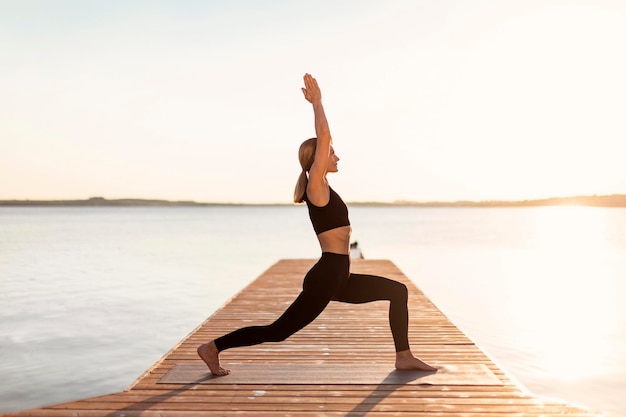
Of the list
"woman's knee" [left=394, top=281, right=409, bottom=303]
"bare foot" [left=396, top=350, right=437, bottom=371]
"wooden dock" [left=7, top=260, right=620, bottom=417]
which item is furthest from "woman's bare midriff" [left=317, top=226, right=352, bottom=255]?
"bare foot" [left=396, top=350, right=437, bottom=371]

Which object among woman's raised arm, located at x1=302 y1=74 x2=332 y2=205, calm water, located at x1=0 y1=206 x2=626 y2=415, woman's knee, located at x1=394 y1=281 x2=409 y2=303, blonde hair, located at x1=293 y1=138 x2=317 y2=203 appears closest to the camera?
woman's raised arm, located at x1=302 y1=74 x2=332 y2=205

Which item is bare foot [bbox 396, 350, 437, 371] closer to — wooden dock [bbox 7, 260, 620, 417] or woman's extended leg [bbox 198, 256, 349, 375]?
wooden dock [bbox 7, 260, 620, 417]

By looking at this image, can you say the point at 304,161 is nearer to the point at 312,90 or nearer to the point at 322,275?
the point at 312,90

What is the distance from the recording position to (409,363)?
544 centimetres

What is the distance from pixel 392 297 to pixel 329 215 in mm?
1103

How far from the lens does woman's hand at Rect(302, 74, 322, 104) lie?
4.39 m

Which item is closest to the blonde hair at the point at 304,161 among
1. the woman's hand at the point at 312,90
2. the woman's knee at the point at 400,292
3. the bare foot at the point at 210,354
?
the woman's hand at the point at 312,90

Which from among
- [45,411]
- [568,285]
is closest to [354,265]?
[568,285]

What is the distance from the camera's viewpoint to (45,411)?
435cm

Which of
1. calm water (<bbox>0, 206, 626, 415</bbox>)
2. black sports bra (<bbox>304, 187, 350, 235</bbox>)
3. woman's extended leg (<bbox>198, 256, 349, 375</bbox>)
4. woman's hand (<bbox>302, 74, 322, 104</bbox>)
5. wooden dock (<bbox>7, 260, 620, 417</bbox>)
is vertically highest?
woman's hand (<bbox>302, 74, 322, 104</bbox>)

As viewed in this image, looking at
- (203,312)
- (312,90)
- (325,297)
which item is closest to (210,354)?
(325,297)

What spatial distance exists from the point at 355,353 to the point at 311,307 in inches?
70.4

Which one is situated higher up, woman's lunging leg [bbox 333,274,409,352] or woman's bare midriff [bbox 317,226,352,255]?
woman's bare midriff [bbox 317,226,352,255]

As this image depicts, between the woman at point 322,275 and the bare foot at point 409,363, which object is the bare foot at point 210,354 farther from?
the bare foot at point 409,363
